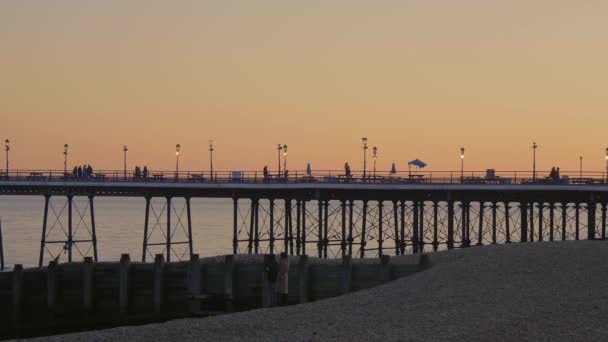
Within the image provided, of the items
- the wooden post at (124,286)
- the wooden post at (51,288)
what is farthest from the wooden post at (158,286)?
the wooden post at (51,288)

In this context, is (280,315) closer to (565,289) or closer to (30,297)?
(565,289)

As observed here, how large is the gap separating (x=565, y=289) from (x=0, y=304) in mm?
20332

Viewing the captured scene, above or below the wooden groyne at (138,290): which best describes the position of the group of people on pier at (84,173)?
above

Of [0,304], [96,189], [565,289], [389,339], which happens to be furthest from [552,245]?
[96,189]

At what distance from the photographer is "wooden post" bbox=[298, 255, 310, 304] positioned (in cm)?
3619

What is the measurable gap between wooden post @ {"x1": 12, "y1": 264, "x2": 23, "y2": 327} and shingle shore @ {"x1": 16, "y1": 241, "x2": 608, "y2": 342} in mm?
Answer: 11239

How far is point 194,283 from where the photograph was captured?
37.6 metres

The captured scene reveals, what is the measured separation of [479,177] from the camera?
66938 millimetres

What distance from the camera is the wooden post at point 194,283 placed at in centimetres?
3734

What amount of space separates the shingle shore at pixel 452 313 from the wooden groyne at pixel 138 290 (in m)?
3.87

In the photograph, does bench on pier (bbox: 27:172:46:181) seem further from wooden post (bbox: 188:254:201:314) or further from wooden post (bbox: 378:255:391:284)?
wooden post (bbox: 378:255:391:284)

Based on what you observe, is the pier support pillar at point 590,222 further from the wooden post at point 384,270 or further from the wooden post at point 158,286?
the wooden post at point 158,286

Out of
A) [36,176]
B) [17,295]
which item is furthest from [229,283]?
[36,176]

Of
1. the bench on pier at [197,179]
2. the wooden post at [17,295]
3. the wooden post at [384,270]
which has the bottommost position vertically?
the wooden post at [17,295]
